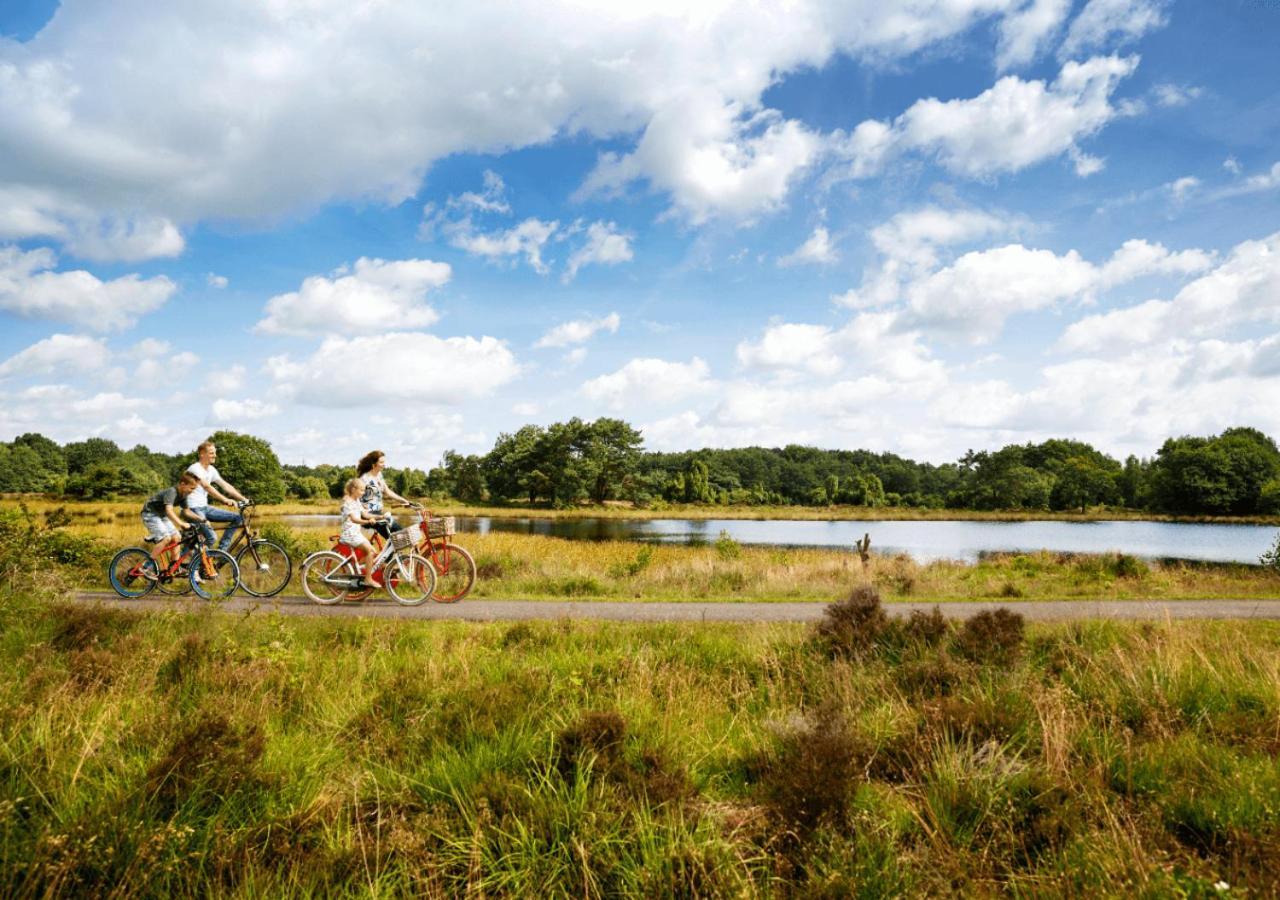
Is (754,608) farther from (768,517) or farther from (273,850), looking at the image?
(768,517)

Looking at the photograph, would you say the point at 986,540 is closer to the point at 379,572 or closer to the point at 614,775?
the point at 379,572

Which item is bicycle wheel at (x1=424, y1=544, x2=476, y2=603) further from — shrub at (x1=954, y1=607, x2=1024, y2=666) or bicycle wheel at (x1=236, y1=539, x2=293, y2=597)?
shrub at (x1=954, y1=607, x2=1024, y2=666)

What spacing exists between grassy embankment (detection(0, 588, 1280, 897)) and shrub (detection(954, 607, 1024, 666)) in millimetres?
289

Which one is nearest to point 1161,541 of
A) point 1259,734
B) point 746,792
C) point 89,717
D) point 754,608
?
point 754,608

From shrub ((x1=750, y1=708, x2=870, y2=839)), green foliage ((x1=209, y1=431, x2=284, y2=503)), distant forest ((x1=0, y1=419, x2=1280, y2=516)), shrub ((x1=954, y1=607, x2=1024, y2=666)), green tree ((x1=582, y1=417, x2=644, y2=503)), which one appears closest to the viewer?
shrub ((x1=750, y1=708, x2=870, y2=839))

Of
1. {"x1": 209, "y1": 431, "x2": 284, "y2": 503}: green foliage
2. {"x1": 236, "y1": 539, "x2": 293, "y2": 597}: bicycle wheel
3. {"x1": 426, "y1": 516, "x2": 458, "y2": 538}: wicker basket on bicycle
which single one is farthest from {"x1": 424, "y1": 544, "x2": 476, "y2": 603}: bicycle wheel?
{"x1": 209, "y1": 431, "x2": 284, "y2": 503}: green foliage

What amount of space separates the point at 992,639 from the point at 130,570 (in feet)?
44.4

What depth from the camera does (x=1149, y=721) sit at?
18.2ft

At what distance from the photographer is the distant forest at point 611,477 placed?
71125 mm

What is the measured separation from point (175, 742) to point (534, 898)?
2.64 meters

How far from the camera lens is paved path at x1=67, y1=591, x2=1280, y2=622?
1002 centimetres

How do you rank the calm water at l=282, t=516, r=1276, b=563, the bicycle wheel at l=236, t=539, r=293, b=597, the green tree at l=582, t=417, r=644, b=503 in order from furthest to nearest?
1. the green tree at l=582, t=417, r=644, b=503
2. the calm water at l=282, t=516, r=1276, b=563
3. the bicycle wheel at l=236, t=539, r=293, b=597

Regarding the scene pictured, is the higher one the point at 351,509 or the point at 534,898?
the point at 351,509

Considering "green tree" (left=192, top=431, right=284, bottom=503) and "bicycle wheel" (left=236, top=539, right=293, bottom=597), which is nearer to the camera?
"bicycle wheel" (left=236, top=539, right=293, bottom=597)
